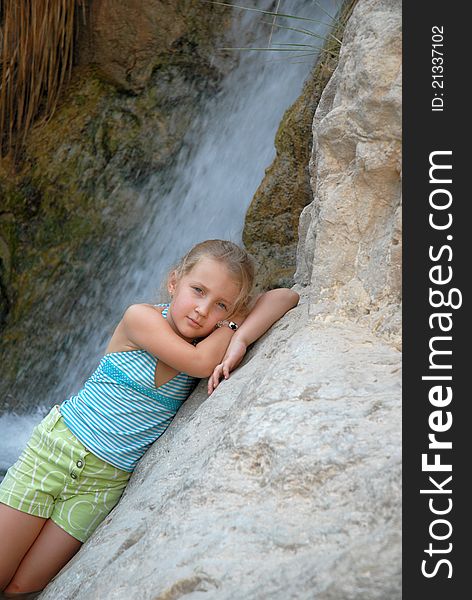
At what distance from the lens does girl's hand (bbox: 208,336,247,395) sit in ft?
7.78

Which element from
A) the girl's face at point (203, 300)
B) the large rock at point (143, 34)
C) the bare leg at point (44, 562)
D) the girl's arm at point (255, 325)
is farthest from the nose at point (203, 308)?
the large rock at point (143, 34)

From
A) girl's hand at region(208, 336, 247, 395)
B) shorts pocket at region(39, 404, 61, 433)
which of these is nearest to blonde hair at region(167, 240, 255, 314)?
girl's hand at region(208, 336, 247, 395)

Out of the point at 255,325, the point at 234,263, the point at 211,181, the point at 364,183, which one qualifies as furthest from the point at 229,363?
the point at 211,181

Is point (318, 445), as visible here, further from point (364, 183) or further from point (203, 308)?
point (203, 308)

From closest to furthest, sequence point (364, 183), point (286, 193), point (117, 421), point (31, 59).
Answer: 1. point (364, 183)
2. point (117, 421)
3. point (286, 193)
4. point (31, 59)

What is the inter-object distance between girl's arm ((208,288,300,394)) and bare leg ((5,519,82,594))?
26.7 inches

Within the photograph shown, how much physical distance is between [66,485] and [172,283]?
701mm

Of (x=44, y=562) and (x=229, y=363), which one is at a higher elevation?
(x=229, y=363)

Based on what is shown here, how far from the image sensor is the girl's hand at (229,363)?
2.37 metres

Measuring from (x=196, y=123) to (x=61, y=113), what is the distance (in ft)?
2.85

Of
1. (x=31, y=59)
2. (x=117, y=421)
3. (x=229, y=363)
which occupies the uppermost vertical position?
(x=31, y=59)

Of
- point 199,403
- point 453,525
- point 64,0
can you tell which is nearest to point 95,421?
point 199,403

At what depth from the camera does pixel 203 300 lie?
2523 mm

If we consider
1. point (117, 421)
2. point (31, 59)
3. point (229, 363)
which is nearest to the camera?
point (229, 363)
